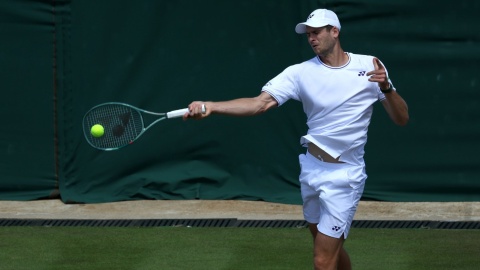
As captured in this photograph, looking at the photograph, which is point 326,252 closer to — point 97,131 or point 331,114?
point 331,114

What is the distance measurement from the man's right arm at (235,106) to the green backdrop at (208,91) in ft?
11.1

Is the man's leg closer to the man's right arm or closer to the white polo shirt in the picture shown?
the white polo shirt

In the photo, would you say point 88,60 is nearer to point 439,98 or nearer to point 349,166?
point 439,98

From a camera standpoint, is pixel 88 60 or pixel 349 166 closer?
pixel 349 166

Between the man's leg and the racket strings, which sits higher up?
the racket strings

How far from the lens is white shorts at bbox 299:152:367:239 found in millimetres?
6105

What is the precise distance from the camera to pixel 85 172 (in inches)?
389

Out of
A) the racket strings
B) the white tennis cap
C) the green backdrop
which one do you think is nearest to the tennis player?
the white tennis cap

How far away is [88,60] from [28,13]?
643 millimetres

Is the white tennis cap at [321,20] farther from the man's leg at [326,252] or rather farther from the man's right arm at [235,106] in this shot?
the man's leg at [326,252]

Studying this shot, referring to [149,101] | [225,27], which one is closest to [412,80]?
[225,27]

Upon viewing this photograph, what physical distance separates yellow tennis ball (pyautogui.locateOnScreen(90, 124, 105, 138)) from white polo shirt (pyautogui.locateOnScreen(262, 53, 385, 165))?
109 centimetres

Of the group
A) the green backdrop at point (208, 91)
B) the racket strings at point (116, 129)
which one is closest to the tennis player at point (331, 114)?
the racket strings at point (116, 129)

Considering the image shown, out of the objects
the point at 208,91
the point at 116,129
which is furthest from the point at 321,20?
the point at 208,91
